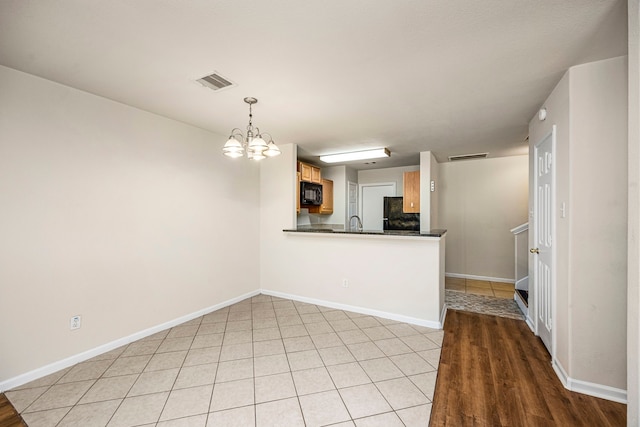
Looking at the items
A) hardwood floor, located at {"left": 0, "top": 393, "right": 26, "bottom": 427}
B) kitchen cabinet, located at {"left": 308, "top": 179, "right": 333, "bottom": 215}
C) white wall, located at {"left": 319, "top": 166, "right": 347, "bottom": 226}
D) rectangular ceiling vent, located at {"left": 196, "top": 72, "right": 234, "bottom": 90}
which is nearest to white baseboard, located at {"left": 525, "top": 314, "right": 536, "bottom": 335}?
white wall, located at {"left": 319, "top": 166, "right": 347, "bottom": 226}

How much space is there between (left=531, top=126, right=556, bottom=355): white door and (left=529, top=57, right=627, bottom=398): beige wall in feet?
1.30

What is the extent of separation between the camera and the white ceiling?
150cm

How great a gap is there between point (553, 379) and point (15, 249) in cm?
442

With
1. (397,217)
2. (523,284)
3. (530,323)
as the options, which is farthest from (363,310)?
(397,217)

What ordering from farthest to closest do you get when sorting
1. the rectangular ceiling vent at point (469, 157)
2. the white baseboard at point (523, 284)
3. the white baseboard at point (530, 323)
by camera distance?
the rectangular ceiling vent at point (469, 157) → the white baseboard at point (523, 284) → the white baseboard at point (530, 323)

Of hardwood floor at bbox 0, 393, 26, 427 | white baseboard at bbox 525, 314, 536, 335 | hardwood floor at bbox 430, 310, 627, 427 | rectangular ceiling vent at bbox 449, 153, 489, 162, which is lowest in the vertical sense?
hardwood floor at bbox 0, 393, 26, 427

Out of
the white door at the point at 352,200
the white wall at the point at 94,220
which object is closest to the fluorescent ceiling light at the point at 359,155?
the white door at the point at 352,200

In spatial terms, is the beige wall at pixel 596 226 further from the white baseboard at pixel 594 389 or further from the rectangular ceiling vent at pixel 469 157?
the rectangular ceiling vent at pixel 469 157

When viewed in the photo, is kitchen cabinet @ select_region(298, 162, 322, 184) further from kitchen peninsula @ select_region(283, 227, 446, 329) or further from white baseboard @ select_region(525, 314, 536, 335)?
white baseboard @ select_region(525, 314, 536, 335)

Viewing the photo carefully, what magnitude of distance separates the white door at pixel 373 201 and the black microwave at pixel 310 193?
67.8 inches

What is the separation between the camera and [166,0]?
4.69ft

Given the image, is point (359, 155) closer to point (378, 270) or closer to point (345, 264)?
point (345, 264)

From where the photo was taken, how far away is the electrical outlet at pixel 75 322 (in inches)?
95.7

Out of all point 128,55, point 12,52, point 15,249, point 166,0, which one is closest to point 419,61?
point 166,0
